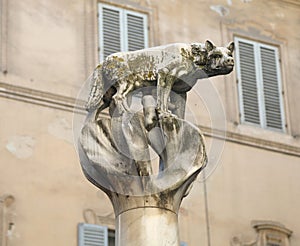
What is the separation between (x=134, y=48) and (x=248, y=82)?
1.91 m

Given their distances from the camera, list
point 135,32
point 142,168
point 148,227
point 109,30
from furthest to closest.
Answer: point 135,32 < point 109,30 < point 142,168 < point 148,227

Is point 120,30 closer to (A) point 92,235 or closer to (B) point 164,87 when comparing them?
(A) point 92,235

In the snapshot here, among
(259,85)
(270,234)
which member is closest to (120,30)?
(259,85)

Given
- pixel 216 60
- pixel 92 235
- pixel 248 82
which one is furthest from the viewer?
pixel 248 82

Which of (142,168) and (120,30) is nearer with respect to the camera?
(142,168)

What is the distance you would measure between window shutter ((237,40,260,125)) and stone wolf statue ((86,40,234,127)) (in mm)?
8796

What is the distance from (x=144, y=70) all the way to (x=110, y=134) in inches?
22.7

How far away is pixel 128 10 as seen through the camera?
17.0 meters


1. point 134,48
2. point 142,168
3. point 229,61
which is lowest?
point 142,168

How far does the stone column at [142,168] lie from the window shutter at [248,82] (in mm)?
9221

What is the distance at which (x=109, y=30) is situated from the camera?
16.6 m

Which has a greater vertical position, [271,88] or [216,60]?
[271,88]

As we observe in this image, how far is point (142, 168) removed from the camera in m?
7.94

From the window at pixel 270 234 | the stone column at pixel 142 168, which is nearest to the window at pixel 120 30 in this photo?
the window at pixel 270 234
